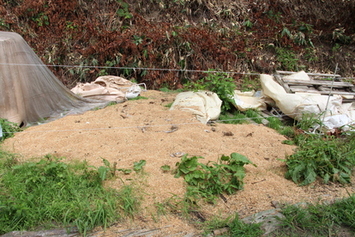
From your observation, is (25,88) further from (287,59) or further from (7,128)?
(287,59)

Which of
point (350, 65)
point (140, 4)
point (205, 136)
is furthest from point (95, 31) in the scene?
point (350, 65)

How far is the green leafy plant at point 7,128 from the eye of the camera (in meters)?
4.18

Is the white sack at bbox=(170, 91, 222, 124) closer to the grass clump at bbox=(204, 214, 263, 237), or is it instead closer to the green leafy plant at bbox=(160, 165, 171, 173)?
→ the green leafy plant at bbox=(160, 165, 171, 173)

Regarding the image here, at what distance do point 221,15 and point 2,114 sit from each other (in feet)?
21.4

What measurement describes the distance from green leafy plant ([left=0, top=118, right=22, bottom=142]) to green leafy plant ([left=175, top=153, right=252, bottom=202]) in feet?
8.22

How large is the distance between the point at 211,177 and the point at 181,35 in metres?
5.31

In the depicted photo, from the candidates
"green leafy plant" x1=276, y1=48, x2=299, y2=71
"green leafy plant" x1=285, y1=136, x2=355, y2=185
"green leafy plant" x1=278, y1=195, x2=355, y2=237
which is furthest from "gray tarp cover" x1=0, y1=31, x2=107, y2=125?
"green leafy plant" x1=276, y1=48, x2=299, y2=71

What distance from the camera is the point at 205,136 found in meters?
4.20

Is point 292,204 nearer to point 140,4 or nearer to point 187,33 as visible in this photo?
point 187,33

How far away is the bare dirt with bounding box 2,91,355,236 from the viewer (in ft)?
9.23

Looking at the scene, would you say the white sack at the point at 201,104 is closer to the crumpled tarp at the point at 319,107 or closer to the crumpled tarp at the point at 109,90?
the crumpled tarp at the point at 319,107

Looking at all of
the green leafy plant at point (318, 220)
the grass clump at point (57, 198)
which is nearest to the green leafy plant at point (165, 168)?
the grass clump at point (57, 198)

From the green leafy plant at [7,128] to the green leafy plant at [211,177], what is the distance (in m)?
2.51

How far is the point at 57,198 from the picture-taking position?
2.76m
